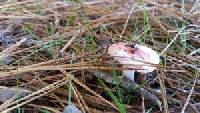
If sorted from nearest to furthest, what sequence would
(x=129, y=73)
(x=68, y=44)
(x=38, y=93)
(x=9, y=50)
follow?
(x=38, y=93) → (x=129, y=73) → (x=9, y=50) → (x=68, y=44)

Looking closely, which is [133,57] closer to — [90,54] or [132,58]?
[132,58]

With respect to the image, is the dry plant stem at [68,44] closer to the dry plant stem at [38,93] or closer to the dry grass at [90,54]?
the dry grass at [90,54]

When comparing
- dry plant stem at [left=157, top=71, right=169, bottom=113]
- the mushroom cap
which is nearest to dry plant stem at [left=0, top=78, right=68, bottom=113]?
the mushroom cap

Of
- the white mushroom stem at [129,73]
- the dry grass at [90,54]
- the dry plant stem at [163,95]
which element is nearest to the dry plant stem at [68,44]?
the dry grass at [90,54]

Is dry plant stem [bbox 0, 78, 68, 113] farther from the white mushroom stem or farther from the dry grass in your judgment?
the white mushroom stem

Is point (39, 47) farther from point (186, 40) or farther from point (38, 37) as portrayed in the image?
point (186, 40)

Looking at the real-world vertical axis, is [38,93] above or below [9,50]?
below

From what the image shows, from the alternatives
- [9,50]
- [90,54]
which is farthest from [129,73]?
[9,50]

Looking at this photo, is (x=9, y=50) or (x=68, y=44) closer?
(x=9, y=50)
